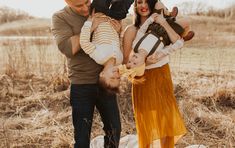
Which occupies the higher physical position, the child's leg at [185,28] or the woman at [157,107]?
the child's leg at [185,28]

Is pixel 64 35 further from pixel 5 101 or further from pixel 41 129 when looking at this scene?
pixel 5 101

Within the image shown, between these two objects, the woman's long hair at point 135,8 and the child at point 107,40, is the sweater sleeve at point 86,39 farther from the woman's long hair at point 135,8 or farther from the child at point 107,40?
the woman's long hair at point 135,8

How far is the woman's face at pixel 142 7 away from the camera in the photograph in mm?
2688

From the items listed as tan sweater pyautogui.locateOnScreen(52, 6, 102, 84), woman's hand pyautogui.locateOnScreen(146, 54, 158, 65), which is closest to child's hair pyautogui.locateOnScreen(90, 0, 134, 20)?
tan sweater pyautogui.locateOnScreen(52, 6, 102, 84)

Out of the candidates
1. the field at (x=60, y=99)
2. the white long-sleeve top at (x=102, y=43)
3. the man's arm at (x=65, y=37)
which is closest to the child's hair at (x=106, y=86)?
the white long-sleeve top at (x=102, y=43)

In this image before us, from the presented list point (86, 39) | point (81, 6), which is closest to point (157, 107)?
point (86, 39)

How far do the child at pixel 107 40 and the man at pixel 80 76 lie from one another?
0.07 m

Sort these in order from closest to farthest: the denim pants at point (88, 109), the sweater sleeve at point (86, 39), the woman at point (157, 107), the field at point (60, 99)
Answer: the sweater sleeve at point (86, 39), the denim pants at point (88, 109), the woman at point (157, 107), the field at point (60, 99)

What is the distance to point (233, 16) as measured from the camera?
10.6 meters

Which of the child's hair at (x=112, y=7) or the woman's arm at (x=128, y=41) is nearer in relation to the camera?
the child's hair at (x=112, y=7)

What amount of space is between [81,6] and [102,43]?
0.25 metres

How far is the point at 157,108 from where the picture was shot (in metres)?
2.93

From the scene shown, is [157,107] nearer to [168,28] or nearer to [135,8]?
[168,28]

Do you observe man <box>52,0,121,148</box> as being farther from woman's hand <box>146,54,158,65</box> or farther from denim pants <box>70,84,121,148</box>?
woman's hand <box>146,54,158,65</box>
